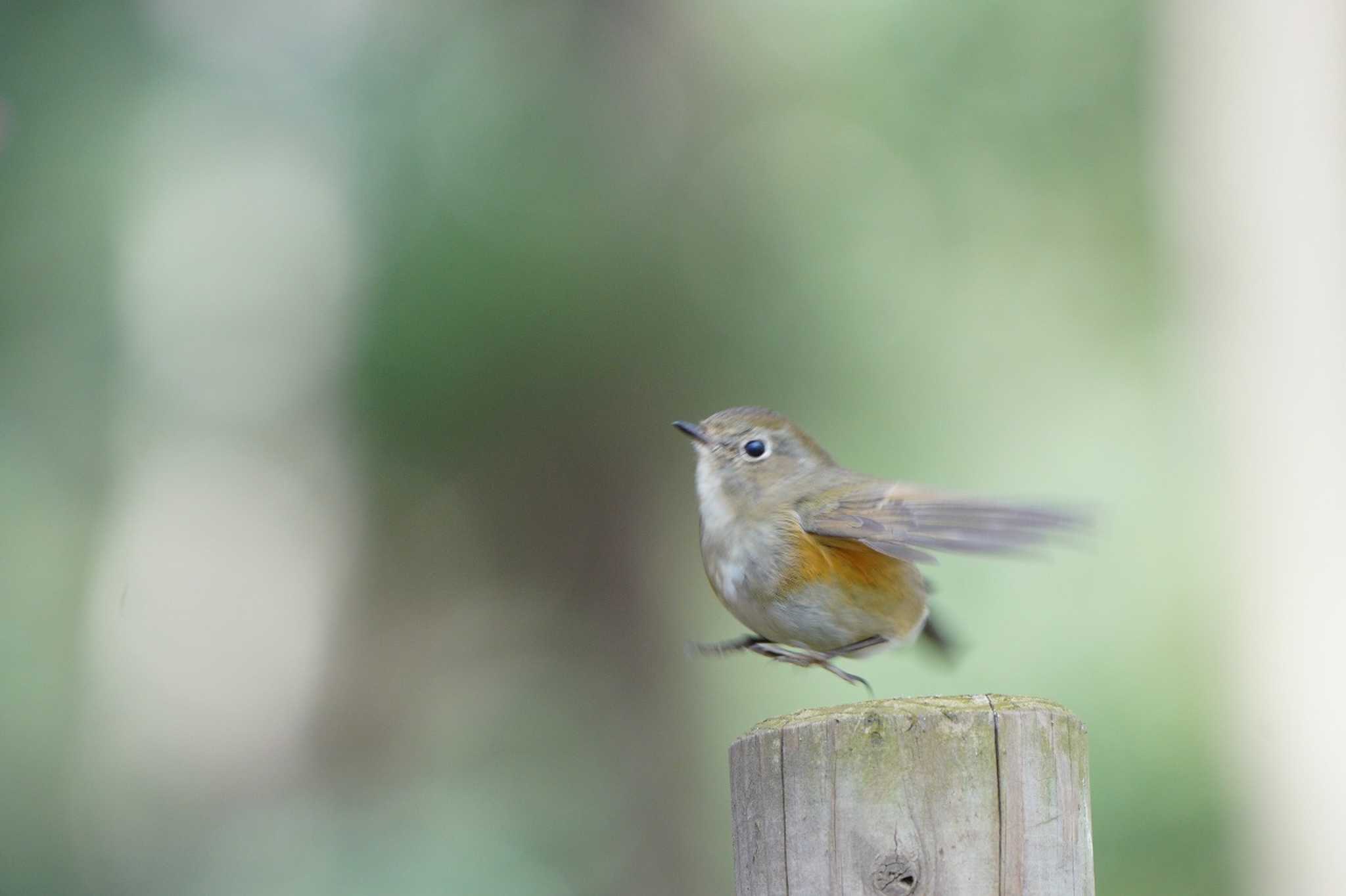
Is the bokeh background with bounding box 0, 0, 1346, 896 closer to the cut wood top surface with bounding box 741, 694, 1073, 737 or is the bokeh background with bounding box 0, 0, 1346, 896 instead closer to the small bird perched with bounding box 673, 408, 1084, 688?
the small bird perched with bounding box 673, 408, 1084, 688

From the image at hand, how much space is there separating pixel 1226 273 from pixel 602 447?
3.99 metres

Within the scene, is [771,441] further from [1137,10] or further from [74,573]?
[1137,10]

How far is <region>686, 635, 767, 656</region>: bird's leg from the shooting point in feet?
10.2

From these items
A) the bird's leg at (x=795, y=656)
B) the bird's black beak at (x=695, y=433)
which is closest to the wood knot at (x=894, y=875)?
the bird's leg at (x=795, y=656)

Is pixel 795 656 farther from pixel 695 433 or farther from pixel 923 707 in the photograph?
pixel 923 707

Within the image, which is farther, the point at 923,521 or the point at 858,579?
the point at 858,579

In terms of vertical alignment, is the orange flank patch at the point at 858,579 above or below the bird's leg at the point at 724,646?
above

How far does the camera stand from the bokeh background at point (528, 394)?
7.74m

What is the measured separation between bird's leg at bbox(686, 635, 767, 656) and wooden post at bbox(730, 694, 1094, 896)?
1.02m

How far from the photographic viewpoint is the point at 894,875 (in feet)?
6.39

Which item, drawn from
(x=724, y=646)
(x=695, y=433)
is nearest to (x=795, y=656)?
(x=724, y=646)

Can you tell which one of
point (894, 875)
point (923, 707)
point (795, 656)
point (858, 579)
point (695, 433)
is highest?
point (695, 433)

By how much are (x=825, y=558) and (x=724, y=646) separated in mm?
337

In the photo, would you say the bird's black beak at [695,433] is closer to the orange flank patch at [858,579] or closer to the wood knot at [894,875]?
the orange flank patch at [858,579]
